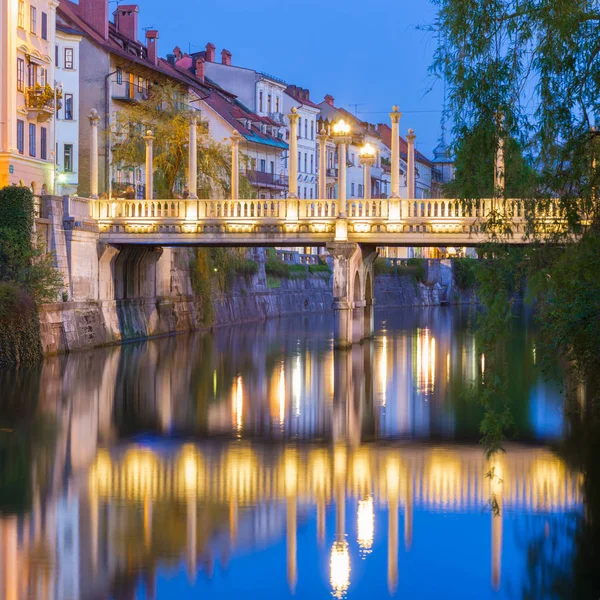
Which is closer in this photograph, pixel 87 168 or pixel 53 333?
pixel 53 333

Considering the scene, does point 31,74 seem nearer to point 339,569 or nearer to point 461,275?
point 339,569

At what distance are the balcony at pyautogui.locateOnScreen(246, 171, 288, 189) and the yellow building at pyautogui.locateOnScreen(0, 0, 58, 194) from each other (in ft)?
107

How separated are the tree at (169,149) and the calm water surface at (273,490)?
20023 mm

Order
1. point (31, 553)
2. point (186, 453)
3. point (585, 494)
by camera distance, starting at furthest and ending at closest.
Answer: point (186, 453) → point (585, 494) → point (31, 553)

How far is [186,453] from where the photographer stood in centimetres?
2514

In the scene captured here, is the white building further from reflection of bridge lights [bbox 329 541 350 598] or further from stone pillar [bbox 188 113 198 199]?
reflection of bridge lights [bbox 329 541 350 598]

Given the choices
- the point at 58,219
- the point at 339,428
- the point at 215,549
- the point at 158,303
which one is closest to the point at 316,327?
the point at 158,303

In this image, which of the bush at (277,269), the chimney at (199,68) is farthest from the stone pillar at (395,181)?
the chimney at (199,68)

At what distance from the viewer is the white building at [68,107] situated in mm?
67812

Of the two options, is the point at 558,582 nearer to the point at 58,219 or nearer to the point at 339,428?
the point at 339,428

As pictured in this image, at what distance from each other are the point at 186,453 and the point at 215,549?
27.4ft

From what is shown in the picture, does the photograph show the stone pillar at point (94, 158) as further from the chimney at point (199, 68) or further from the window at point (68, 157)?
the chimney at point (199, 68)

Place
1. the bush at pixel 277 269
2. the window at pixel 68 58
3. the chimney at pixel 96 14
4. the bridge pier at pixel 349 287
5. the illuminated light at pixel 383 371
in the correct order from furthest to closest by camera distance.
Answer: the bush at pixel 277 269 < the chimney at pixel 96 14 < the window at pixel 68 58 < the bridge pier at pixel 349 287 < the illuminated light at pixel 383 371

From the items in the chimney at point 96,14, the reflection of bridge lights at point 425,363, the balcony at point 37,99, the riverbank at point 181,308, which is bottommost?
the reflection of bridge lights at point 425,363
